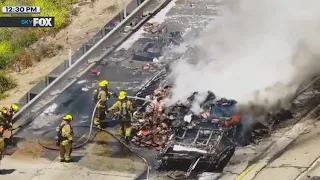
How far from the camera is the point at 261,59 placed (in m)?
19.8

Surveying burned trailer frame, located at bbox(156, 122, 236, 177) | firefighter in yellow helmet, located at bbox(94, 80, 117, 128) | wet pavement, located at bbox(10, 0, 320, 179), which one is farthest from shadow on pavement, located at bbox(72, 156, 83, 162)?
burned trailer frame, located at bbox(156, 122, 236, 177)

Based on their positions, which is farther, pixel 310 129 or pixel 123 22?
pixel 123 22

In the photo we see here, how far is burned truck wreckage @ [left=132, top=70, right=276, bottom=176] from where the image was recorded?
16.3 meters

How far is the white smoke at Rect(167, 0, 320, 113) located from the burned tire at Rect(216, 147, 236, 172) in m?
1.77

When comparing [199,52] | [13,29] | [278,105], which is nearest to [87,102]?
[199,52]

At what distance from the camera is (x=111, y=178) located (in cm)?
1625

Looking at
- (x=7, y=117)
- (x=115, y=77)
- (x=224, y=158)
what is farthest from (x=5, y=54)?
(x=224, y=158)

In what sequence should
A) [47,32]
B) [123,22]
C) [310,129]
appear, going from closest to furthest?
[310,129] → [123,22] → [47,32]

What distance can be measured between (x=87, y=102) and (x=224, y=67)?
152 inches

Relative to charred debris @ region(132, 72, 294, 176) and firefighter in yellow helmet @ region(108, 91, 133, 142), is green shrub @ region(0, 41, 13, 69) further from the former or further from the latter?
firefighter in yellow helmet @ region(108, 91, 133, 142)

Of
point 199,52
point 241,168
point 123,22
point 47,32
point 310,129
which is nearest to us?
point 241,168

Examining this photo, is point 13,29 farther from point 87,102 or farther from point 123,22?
point 87,102

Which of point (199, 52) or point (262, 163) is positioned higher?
point (199, 52)
